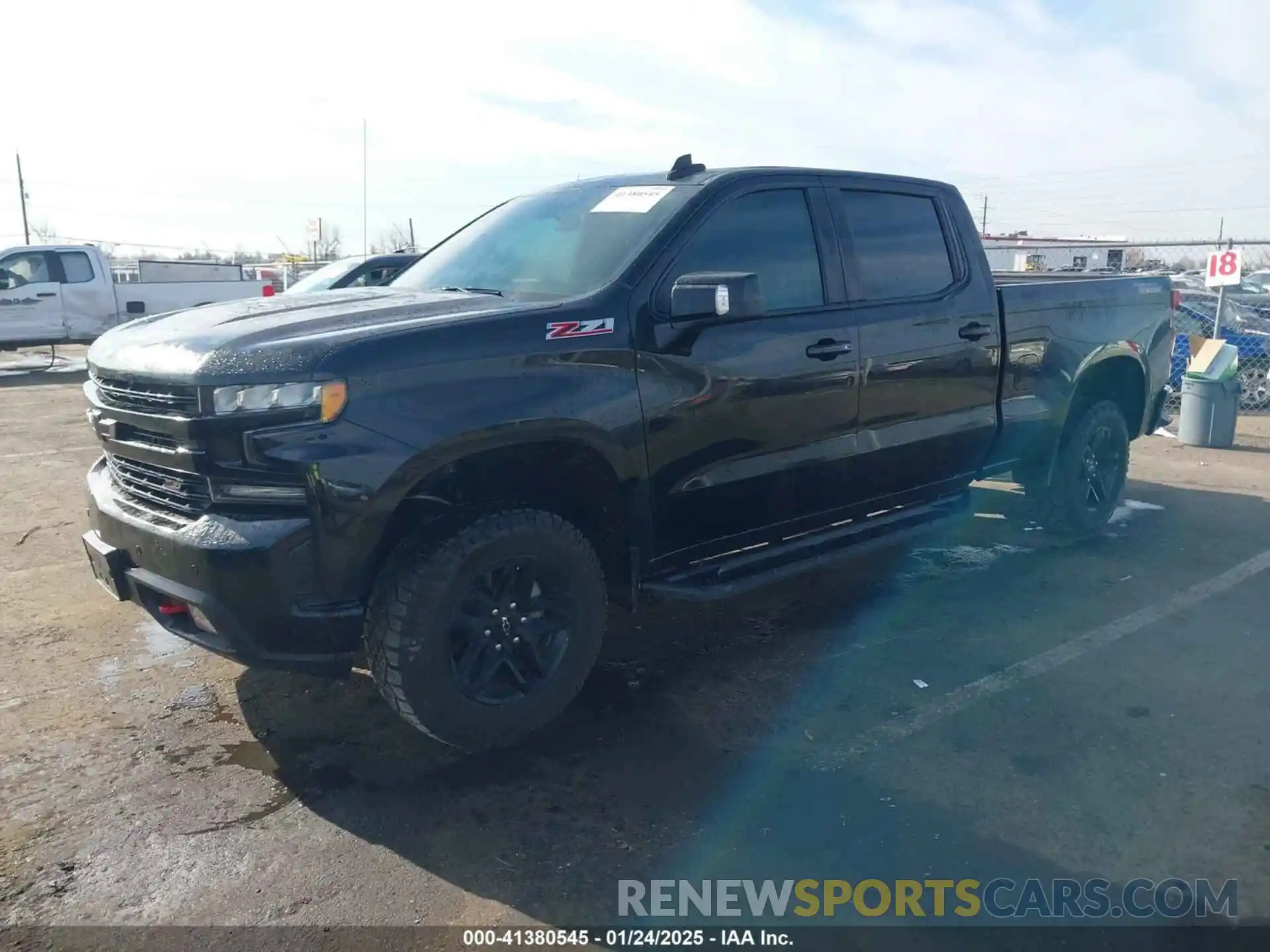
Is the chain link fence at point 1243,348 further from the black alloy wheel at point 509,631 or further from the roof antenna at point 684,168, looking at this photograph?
the black alloy wheel at point 509,631

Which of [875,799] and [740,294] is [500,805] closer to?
[875,799]

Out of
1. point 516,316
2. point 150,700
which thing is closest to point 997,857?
point 516,316

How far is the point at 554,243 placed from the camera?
4246mm

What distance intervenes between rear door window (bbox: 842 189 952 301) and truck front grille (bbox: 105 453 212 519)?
290 centimetres

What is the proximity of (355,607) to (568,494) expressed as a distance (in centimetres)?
92

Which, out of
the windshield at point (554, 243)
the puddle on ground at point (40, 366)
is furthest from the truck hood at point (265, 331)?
the puddle on ground at point (40, 366)

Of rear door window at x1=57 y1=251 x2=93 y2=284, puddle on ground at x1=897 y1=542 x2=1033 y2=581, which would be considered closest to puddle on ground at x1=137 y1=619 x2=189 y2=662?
puddle on ground at x1=897 y1=542 x2=1033 y2=581

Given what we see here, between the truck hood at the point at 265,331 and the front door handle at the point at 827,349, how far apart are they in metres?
1.23

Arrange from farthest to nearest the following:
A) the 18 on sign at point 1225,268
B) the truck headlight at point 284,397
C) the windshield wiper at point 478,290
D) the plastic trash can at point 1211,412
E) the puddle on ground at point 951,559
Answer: the 18 on sign at point 1225,268
the plastic trash can at point 1211,412
the puddle on ground at point 951,559
the windshield wiper at point 478,290
the truck headlight at point 284,397

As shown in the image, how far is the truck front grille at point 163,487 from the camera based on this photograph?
3.18m

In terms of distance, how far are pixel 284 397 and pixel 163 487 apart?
2.19 ft

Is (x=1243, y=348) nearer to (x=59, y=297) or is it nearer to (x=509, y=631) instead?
(x=509, y=631)

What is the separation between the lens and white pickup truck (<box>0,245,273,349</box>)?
16.1 metres

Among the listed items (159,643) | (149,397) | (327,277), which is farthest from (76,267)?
(149,397)
